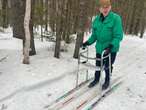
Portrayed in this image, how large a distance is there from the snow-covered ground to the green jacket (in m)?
1.22

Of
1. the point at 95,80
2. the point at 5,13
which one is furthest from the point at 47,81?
the point at 5,13

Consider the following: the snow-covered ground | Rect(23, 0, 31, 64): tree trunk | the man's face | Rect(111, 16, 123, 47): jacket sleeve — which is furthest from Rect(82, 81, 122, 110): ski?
Rect(23, 0, 31, 64): tree trunk

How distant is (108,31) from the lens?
7.93 meters

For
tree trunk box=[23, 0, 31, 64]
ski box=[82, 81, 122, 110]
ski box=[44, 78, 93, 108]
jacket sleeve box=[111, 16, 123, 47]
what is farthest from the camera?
tree trunk box=[23, 0, 31, 64]

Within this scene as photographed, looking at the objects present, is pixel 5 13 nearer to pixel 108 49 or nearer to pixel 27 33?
pixel 27 33

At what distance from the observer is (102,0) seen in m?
7.70

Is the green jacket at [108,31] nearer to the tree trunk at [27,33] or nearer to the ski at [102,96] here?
the ski at [102,96]

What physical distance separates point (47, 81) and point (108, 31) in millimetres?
2046

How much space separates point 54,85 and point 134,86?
215 cm

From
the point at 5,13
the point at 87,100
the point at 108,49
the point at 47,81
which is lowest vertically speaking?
the point at 87,100

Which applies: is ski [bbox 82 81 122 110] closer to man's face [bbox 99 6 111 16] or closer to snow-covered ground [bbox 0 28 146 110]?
snow-covered ground [bbox 0 28 146 110]

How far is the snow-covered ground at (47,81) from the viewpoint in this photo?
7438 millimetres

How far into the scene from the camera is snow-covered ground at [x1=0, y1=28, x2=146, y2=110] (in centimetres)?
744

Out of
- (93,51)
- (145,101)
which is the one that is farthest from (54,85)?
(93,51)
